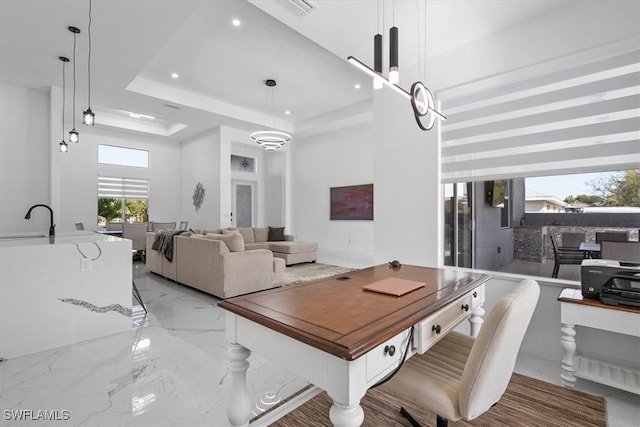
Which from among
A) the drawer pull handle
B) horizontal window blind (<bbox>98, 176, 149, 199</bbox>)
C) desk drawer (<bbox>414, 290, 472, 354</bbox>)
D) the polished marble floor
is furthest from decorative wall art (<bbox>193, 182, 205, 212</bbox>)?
the drawer pull handle

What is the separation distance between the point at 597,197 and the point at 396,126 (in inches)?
72.5

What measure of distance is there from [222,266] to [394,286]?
275 cm

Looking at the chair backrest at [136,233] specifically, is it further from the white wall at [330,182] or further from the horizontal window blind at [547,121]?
the horizontal window blind at [547,121]

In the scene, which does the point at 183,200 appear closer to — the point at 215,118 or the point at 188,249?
the point at 215,118

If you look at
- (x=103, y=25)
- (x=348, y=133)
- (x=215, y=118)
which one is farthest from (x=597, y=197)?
(x=215, y=118)

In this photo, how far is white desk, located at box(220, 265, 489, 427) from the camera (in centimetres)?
92

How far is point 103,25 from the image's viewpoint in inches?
130

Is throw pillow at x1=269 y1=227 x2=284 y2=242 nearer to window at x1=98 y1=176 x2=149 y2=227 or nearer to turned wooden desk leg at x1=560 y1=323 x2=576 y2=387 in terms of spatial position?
window at x1=98 y1=176 x2=149 y2=227

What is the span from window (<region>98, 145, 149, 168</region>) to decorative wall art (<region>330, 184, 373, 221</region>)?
544 cm

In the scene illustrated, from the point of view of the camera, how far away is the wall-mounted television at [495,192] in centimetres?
300

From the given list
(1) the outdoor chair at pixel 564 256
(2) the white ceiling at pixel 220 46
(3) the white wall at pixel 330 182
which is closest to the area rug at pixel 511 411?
(1) the outdoor chair at pixel 564 256

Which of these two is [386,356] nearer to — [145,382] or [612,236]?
[145,382]

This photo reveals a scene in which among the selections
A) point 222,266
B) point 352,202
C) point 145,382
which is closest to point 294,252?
point 352,202

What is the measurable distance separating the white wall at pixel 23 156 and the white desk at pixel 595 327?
7.01m
